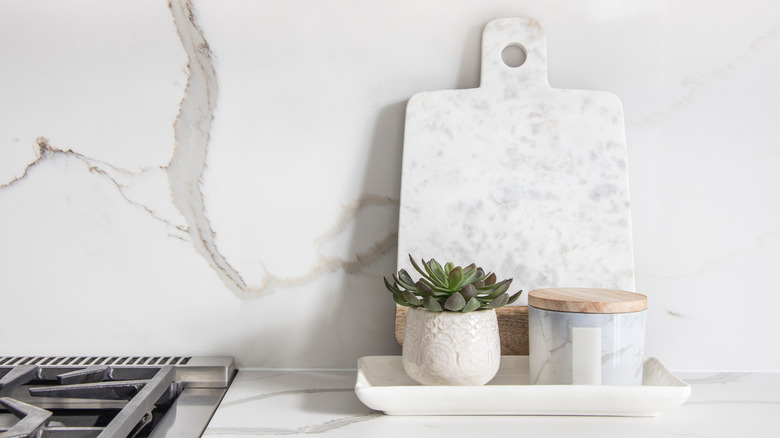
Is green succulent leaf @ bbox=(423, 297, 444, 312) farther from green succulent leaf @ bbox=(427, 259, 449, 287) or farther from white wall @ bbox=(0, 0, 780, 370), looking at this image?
white wall @ bbox=(0, 0, 780, 370)

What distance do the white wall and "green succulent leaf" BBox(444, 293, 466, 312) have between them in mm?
223

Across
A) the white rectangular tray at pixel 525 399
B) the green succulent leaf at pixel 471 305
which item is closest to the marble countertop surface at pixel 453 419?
the white rectangular tray at pixel 525 399

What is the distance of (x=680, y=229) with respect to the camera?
2.98ft

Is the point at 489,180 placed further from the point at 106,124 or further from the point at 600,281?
the point at 106,124

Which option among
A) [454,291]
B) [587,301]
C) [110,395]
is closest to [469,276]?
[454,291]

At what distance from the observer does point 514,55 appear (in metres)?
0.90

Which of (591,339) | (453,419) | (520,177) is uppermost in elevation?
(520,177)

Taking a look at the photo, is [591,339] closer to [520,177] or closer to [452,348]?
[452,348]

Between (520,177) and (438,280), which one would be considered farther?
(520,177)

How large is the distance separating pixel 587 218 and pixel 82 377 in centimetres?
75

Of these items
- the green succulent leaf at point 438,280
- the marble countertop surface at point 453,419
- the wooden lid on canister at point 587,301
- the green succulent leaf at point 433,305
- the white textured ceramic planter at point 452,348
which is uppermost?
the green succulent leaf at point 438,280

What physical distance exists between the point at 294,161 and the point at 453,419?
17.5 inches

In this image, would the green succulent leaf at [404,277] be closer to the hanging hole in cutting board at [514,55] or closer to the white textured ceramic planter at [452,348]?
the white textured ceramic planter at [452,348]

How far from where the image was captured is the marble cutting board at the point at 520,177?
0.87 meters
